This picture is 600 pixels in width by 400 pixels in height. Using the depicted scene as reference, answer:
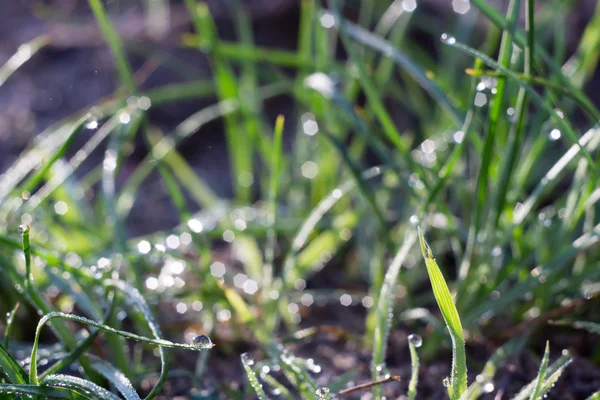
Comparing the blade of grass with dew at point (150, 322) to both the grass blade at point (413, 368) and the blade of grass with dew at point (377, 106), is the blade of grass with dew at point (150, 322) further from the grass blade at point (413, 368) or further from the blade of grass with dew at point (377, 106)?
the blade of grass with dew at point (377, 106)

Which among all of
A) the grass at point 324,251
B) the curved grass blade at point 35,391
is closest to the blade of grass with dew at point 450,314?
the grass at point 324,251

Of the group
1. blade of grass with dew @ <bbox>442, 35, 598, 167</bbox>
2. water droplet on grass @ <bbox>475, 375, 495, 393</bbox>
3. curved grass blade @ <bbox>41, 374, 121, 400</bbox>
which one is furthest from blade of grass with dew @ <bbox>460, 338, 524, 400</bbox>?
curved grass blade @ <bbox>41, 374, 121, 400</bbox>

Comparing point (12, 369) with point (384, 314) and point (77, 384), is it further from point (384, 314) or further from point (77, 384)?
point (384, 314)

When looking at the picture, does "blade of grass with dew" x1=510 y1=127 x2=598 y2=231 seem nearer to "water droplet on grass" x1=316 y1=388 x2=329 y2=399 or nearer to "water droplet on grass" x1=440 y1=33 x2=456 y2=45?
"water droplet on grass" x1=440 y1=33 x2=456 y2=45

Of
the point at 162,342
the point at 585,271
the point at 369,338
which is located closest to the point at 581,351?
the point at 585,271

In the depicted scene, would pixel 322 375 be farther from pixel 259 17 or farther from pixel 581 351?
pixel 259 17

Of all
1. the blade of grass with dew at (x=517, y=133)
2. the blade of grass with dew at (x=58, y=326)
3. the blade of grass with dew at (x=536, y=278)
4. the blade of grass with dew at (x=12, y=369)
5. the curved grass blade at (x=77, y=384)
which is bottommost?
the curved grass blade at (x=77, y=384)
